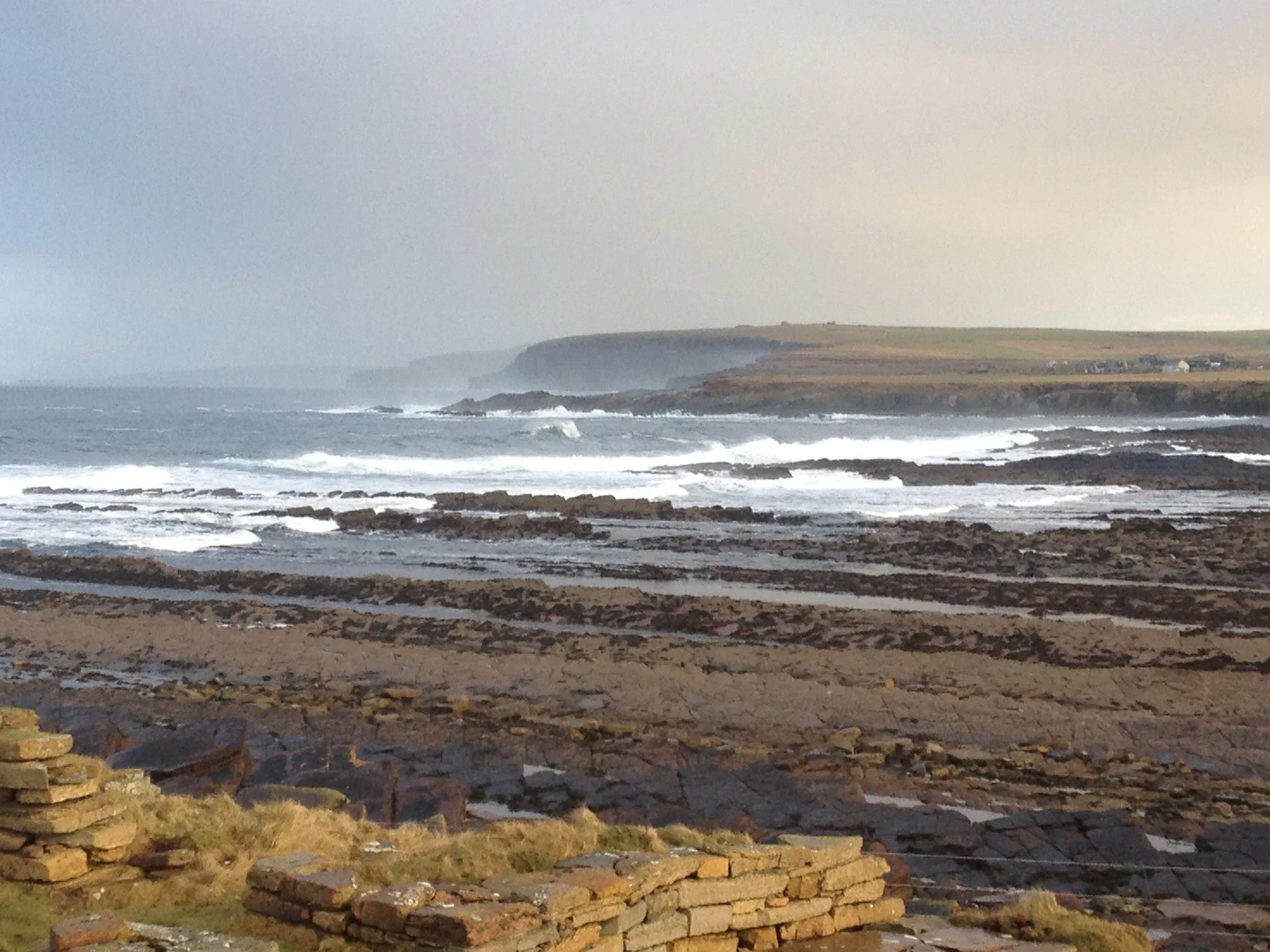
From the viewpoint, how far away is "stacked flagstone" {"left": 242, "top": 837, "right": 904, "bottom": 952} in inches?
259

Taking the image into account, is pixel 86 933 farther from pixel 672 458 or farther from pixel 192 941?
pixel 672 458

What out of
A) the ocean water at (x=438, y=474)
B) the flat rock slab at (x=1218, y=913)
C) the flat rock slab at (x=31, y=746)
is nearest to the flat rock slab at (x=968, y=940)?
the flat rock slab at (x=1218, y=913)

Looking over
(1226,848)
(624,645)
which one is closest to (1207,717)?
(1226,848)

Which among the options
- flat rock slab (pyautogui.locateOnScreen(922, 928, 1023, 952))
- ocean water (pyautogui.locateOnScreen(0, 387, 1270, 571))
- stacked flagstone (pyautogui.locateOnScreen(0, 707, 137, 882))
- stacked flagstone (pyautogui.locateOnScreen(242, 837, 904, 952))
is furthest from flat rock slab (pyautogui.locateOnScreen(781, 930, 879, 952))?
ocean water (pyautogui.locateOnScreen(0, 387, 1270, 571))

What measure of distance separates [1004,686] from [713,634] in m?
4.97

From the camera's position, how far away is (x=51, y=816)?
26.2 feet

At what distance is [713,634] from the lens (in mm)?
19516

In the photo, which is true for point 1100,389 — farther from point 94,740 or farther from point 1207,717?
point 94,740

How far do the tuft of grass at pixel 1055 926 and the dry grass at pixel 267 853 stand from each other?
1.84 metres

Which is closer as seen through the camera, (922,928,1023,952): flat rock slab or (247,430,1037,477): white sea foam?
(922,928,1023,952): flat rock slab

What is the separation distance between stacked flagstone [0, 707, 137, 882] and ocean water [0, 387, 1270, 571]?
17.8m

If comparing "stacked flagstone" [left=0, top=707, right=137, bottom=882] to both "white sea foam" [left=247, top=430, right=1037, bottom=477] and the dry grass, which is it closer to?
the dry grass

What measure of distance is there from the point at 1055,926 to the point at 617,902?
10.4ft

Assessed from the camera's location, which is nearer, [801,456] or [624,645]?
[624,645]
